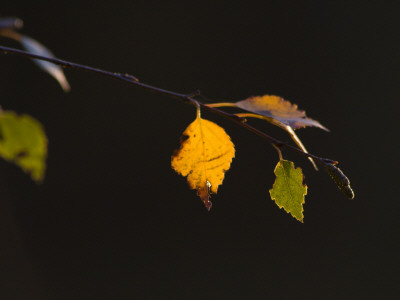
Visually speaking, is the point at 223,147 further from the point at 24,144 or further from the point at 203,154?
the point at 24,144

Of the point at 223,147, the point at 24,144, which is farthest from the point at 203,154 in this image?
the point at 24,144

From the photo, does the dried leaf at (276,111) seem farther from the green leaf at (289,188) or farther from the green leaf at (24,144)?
the green leaf at (24,144)

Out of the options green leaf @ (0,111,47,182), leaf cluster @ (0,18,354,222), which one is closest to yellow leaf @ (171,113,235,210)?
leaf cluster @ (0,18,354,222)

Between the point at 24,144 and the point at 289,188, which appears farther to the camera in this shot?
the point at 289,188

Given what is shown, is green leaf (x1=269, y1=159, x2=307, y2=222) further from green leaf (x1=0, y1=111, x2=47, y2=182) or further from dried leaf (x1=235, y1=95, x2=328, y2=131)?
green leaf (x1=0, y1=111, x2=47, y2=182)

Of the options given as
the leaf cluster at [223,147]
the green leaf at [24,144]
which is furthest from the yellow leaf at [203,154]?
the green leaf at [24,144]

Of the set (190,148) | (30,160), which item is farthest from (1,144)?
(190,148)
